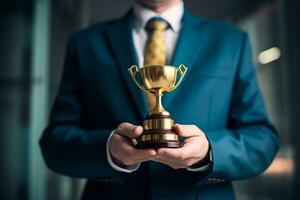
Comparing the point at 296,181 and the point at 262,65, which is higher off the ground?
the point at 262,65

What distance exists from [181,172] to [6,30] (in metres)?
1.73

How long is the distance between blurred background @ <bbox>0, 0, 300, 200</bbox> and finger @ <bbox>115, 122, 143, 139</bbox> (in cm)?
123

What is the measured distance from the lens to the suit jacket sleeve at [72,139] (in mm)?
712

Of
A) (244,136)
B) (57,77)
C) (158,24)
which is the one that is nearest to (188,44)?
(158,24)

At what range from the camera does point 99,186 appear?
80cm

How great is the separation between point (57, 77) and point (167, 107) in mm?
1392

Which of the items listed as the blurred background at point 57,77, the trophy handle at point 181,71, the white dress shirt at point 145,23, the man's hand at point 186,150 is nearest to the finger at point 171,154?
the man's hand at point 186,150

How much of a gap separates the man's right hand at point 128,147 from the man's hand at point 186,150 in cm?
2

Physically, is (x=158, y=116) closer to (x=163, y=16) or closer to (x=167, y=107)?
(x=167, y=107)

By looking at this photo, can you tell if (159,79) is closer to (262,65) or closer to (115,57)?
(115,57)

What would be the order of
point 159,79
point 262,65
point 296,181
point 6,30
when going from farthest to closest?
point 6,30 < point 262,65 < point 296,181 < point 159,79

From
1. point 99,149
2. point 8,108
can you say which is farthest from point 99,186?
point 8,108

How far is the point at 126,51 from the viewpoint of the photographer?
778 mm

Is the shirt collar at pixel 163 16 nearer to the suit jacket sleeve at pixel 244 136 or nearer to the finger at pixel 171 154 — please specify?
the suit jacket sleeve at pixel 244 136
